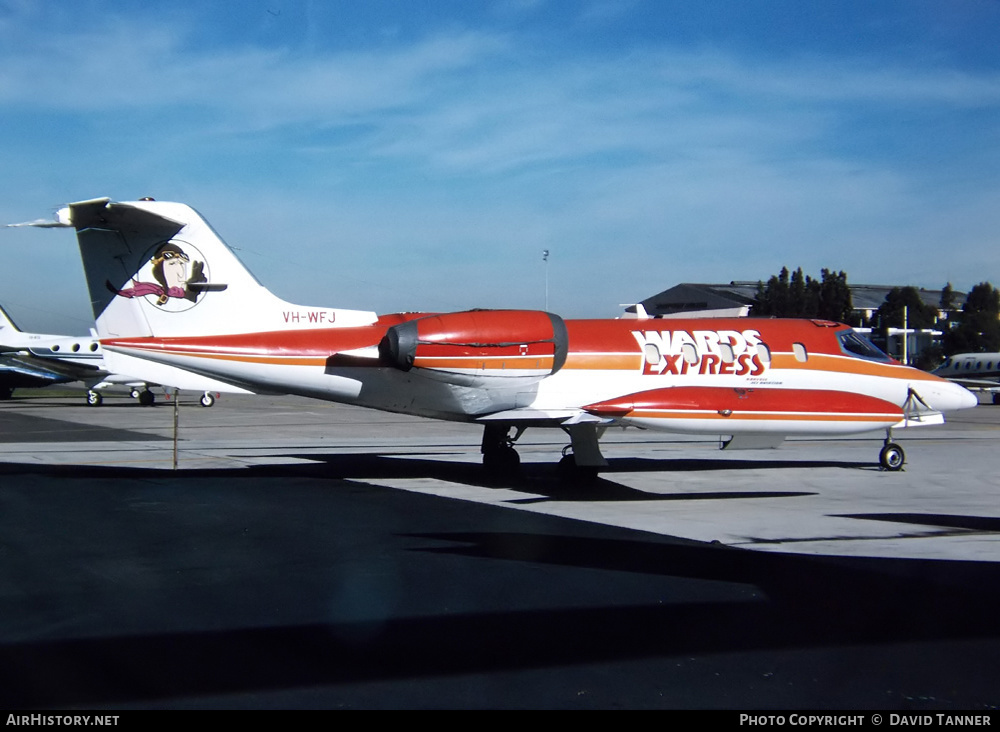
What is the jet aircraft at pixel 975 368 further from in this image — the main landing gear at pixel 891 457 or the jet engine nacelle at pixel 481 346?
the jet engine nacelle at pixel 481 346

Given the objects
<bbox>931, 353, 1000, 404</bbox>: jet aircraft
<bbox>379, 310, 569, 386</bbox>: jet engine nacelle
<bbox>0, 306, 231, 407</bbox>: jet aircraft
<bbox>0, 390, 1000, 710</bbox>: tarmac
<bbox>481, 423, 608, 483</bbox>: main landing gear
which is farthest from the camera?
<bbox>931, 353, 1000, 404</bbox>: jet aircraft

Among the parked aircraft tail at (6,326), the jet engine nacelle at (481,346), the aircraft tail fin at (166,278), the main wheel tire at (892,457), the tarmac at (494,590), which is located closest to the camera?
the tarmac at (494,590)

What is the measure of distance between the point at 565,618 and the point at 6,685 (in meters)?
3.76

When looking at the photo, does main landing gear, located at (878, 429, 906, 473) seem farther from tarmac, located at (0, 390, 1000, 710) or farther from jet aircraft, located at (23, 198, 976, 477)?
jet aircraft, located at (23, 198, 976, 477)

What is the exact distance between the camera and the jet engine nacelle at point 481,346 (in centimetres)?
1380

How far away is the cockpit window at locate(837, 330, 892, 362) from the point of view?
1780 cm

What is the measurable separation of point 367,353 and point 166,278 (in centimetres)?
330

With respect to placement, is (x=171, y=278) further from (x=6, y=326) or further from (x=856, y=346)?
→ (x=6, y=326)

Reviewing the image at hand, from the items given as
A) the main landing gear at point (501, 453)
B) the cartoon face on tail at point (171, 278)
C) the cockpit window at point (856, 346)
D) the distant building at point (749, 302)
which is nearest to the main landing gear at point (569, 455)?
the main landing gear at point (501, 453)

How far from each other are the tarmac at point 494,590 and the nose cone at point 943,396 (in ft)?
5.90

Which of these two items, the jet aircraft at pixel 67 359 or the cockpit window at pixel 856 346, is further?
the jet aircraft at pixel 67 359

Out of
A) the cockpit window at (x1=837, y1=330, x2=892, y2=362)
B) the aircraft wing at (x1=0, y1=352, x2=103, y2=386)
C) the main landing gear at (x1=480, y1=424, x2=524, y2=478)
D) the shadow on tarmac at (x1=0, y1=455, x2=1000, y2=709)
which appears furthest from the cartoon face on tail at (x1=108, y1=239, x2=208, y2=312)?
the aircraft wing at (x1=0, y1=352, x2=103, y2=386)

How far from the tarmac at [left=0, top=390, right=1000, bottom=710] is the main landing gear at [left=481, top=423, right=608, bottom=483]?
14.9 inches
